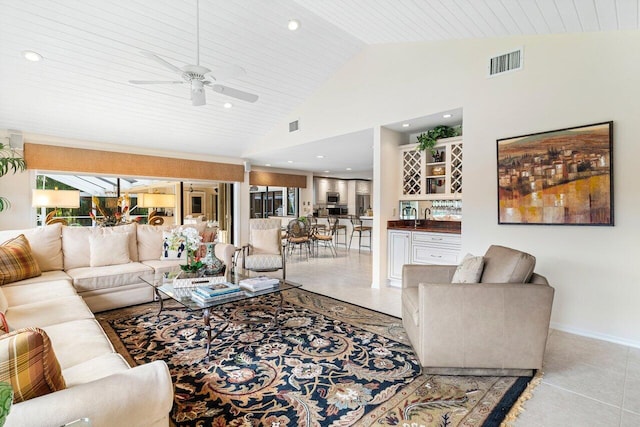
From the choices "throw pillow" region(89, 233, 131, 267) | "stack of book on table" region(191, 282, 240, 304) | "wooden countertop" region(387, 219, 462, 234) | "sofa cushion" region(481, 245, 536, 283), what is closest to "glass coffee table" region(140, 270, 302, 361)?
"stack of book on table" region(191, 282, 240, 304)

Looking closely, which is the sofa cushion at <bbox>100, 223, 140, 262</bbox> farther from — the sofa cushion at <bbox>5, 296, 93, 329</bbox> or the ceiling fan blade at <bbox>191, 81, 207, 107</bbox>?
the ceiling fan blade at <bbox>191, 81, 207, 107</bbox>

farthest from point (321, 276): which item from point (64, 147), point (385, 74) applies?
point (64, 147)

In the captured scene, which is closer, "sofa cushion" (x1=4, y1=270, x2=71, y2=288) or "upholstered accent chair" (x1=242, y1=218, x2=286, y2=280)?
"sofa cushion" (x1=4, y1=270, x2=71, y2=288)

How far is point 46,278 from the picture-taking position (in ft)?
10.6

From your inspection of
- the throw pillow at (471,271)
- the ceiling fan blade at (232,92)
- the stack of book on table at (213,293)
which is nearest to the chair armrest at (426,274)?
the throw pillow at (471,271)

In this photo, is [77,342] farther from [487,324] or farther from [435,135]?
[435,135]

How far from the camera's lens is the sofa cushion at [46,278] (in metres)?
3.02

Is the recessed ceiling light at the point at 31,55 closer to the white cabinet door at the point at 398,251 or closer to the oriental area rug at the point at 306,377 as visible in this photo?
the oriental area rug at the point at 306,377

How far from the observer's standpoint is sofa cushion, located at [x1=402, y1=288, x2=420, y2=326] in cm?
232

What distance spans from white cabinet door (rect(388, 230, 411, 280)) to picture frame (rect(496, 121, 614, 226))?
1.33 metres

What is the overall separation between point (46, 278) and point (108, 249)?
677 millimetres

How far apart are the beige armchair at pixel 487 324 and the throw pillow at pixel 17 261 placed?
3794 millimetres

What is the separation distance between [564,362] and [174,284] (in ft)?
10.7

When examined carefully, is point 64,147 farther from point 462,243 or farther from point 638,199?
point 638,199
